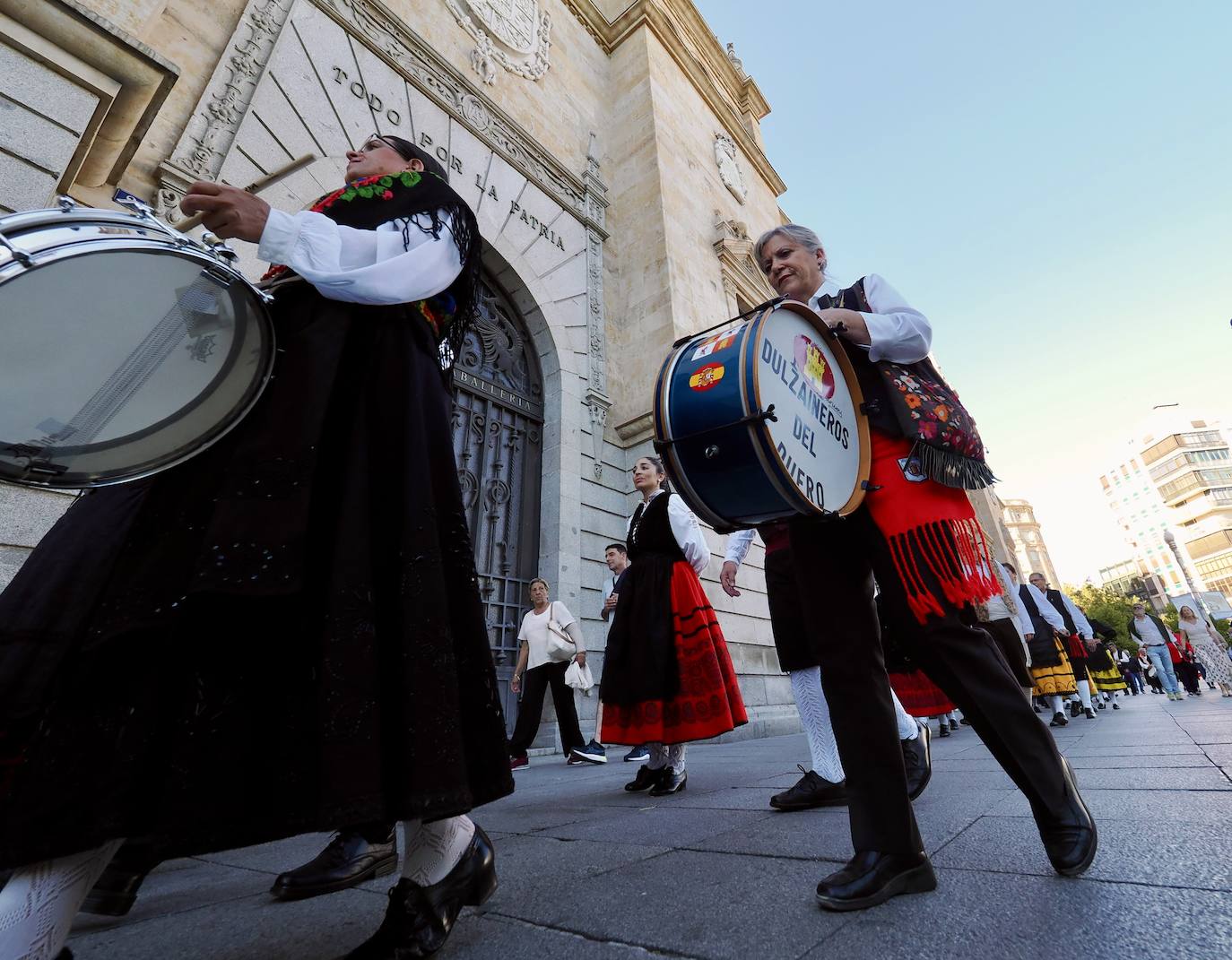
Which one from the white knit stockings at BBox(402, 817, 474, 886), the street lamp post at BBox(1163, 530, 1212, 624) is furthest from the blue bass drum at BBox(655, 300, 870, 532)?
the street lamp post at BBox(1163, 530, 1212, 624)

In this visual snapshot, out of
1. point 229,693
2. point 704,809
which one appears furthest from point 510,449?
point 229,693

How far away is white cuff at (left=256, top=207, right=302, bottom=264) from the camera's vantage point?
4.27 ft

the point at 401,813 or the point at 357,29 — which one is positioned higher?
the point at 357,29

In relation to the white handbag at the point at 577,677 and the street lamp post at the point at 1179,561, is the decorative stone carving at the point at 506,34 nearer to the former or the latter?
the white handbag at the point at 577,677

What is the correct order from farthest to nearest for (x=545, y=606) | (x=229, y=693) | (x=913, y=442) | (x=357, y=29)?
(x=357, y=29)
(x=545, y=606)
(x=913, y=442)
(x=229, y=693)

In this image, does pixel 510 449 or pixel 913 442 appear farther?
pixel 510 449

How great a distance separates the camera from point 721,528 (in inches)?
69.0

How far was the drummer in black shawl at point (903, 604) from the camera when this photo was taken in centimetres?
135

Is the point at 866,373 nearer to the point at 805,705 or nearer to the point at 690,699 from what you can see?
the point at 805,705

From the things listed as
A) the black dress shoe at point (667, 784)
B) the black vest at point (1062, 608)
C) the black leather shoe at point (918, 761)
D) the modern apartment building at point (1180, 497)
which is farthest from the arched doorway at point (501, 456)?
the modern apartment building at point (1180, 497)

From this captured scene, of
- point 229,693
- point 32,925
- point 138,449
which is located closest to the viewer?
point 32,925

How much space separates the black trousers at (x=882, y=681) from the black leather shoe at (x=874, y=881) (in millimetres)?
26

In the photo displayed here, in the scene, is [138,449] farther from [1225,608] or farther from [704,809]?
[1225,608]

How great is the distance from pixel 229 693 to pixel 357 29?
26.8 feet
